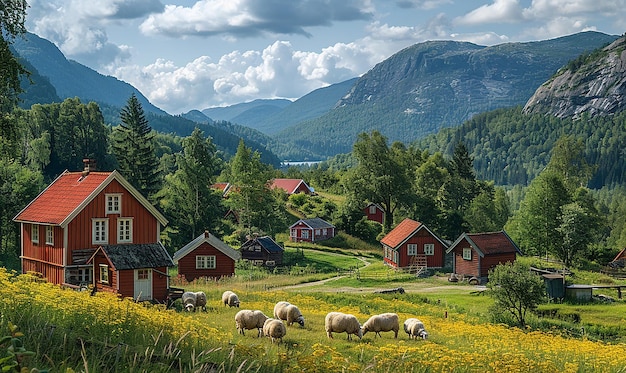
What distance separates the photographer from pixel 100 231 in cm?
3969

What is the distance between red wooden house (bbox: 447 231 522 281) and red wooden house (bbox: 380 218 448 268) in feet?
13.4

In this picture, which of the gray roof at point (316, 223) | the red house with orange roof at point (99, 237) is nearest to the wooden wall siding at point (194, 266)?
the red house with orange roof at point (99, 237)

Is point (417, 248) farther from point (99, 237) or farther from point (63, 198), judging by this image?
point (63, 198)

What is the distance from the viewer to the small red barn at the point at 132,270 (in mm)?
36312

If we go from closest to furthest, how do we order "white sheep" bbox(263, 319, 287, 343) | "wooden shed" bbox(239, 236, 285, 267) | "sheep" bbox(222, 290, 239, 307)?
"white sheep" bbox(263, 319, 287, 343) → "sheep" bbox(222, 290, 239, 307) → "wooden shed" bbox(239, 236, 285, 267)

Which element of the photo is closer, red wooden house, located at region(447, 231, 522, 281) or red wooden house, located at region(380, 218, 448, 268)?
red wooden house, located at region(447, 231, 522, 281)

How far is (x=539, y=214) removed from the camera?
258 feet

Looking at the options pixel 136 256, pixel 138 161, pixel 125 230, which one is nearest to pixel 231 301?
pixel 136 256

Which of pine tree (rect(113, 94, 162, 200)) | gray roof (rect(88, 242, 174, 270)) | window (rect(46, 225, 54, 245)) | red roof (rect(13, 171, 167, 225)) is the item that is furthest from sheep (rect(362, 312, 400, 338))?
A: pine tree (rect(113, 94, 162, 200))

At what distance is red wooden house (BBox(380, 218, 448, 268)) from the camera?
2795 inches

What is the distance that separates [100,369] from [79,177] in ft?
124

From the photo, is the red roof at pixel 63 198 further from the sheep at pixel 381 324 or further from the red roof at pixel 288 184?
the red roof at pixel 288 184

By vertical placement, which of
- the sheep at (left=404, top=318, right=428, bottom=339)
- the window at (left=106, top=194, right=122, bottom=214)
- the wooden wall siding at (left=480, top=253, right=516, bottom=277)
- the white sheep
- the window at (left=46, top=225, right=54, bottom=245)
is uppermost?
the window at (left=106, top=194, right=122, bottom=214)

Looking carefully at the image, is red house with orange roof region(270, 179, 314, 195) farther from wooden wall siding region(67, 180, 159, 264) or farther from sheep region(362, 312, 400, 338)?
sheep region(362, 312, 400, 338)
